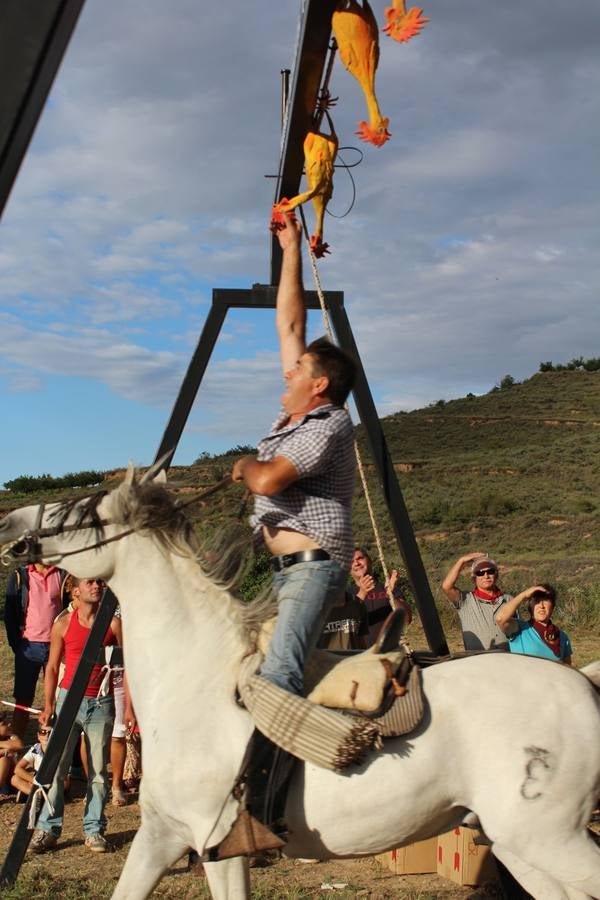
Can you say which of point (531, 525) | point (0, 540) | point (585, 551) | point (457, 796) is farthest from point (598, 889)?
point (531, 525)

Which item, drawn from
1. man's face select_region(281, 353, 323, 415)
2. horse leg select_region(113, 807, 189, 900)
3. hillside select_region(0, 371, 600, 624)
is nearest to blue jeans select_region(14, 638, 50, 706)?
hillside select_region(0, 371, 600, 624)

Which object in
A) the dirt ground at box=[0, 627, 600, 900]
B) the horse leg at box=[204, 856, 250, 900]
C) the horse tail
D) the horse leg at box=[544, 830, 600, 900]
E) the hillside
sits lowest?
the dirt ground at box=[0, 627, 600, 900]

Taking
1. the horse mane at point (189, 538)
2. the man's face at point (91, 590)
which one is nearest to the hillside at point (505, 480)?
the horse mane at point (189, 538)

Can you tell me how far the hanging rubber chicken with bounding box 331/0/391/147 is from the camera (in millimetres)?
4066

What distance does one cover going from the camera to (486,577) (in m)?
6.92

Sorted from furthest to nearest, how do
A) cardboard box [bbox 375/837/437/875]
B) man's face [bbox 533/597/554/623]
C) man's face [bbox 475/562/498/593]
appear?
man's face [bbox 475/562/498/593] < man's face [bbox 533/597/554/623] < cardboard box [bbox 375/837/437/875]

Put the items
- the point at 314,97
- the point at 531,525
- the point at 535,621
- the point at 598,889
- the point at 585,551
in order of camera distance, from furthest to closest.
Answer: the point at 531,525 < the point at 585,551 < the point at 535,621 < the point at 314,97 < the point at 598,889

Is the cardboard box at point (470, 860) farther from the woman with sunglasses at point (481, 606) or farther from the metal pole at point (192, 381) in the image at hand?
the metal pole at point (192, 381)

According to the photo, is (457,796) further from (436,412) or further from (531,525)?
(436,412)

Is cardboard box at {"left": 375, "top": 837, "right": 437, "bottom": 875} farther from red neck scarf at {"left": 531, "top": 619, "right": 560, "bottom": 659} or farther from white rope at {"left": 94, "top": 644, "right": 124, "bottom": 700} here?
white rope at {"left": 94, "top": 644, "right": 124, "bottom": 700}

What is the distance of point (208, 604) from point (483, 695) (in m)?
1.29

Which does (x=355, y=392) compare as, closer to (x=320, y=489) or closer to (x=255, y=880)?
(x=320, y=489)

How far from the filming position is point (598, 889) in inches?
142

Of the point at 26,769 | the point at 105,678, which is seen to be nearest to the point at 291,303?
the point at 105,678
